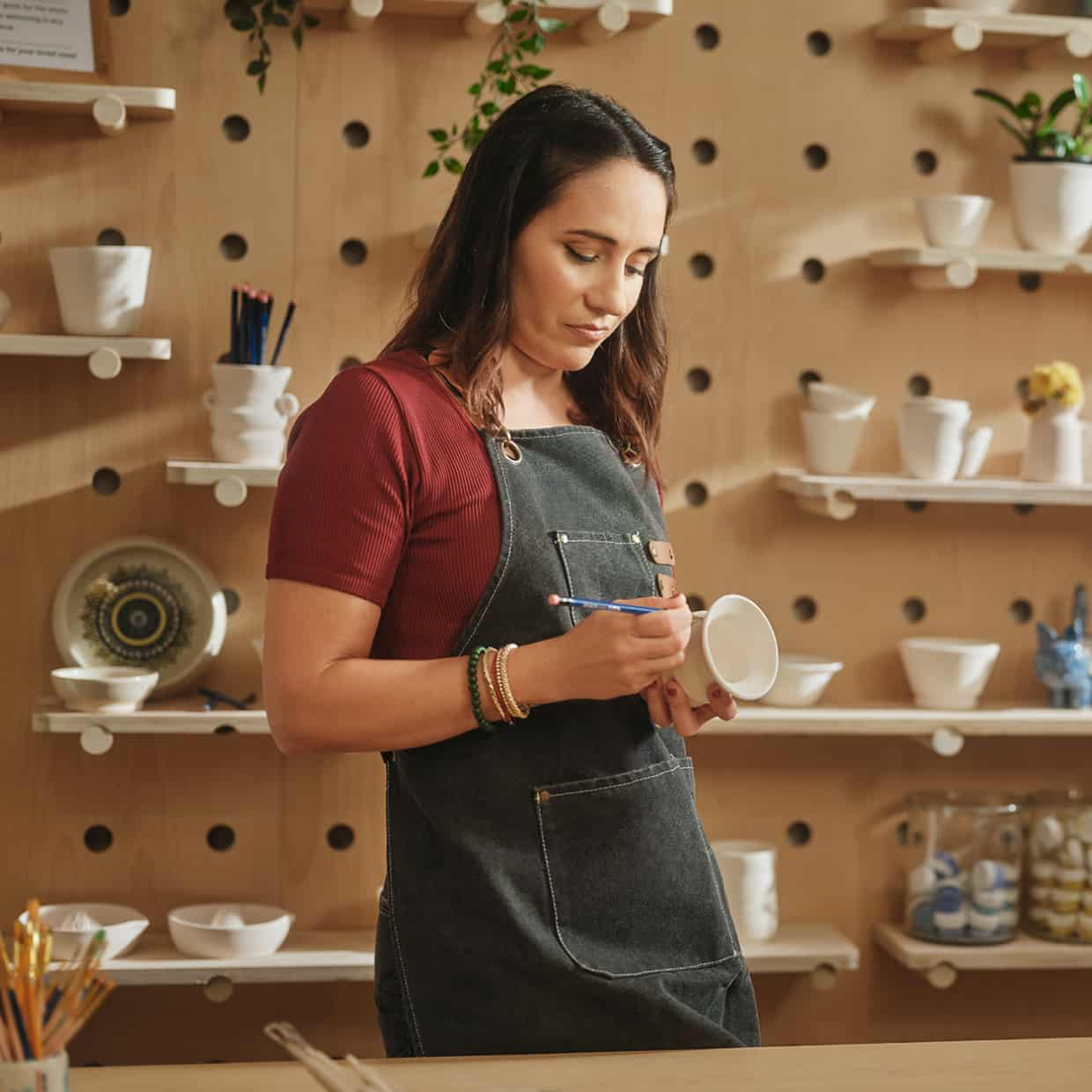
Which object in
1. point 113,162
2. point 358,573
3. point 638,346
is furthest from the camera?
point 113,162

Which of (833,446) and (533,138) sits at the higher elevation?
(533,138)

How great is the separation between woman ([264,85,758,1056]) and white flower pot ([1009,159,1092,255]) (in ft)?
4.59

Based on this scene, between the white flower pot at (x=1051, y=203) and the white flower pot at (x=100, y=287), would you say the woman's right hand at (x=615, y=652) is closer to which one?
the white flower pot at (x=100, y=287)

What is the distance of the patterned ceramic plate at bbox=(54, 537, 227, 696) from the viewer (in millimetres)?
2686

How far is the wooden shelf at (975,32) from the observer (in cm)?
273

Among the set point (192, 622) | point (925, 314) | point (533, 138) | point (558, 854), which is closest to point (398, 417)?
point (533, 138)

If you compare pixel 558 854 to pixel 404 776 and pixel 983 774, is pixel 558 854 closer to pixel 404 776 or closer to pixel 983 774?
pixel 404 776

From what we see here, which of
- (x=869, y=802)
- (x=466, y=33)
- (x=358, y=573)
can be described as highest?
(x=466, y=33)

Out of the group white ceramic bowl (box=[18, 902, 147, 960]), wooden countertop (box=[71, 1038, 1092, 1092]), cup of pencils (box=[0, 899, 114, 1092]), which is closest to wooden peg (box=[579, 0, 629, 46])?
white ceramic bowl (box=[18, 902, 147, 960])

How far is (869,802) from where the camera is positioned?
2.96 m

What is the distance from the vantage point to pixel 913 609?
9.74ft

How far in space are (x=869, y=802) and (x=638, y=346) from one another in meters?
1.48

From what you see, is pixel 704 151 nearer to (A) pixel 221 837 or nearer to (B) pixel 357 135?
(B) pixel 357 135

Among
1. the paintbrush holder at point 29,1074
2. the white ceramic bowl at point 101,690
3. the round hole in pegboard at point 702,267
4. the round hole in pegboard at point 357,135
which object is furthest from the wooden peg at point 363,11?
the paintbrush holder at point 29,1074
